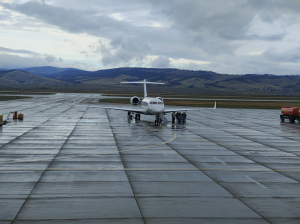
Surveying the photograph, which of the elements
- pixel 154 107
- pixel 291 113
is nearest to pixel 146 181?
pixel 154 107

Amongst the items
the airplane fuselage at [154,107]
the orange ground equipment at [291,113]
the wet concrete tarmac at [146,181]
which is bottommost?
the wet concrete tarmac at [146,181]

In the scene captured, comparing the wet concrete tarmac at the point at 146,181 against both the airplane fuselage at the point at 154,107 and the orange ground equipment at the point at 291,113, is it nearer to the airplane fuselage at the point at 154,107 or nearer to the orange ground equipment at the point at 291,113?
the airplane fuselage at the point at 154,107

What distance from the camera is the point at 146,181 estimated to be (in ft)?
50.0

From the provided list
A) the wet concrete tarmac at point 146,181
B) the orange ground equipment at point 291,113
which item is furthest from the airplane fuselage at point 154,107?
the orange ground equipment at point 291,113

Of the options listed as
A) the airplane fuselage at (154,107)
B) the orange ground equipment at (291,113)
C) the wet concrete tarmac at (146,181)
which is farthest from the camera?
the orange ground equipment at (291,113)

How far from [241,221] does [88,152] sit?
45.9 feet

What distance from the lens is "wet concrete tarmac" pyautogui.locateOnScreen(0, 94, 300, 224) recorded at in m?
11.1

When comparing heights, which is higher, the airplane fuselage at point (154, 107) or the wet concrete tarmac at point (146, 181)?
the airplane fuselage at point (154, 107)

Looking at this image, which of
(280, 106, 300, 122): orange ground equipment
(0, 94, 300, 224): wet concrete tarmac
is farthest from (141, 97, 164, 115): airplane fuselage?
(280, 106, 300, 122): orange ground equipment

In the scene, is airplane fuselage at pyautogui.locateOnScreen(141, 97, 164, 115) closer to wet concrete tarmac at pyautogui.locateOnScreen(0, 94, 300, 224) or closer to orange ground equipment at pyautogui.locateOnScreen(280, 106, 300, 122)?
wet concrete tarmac at pyautogui.locateOnScreen(0, 94, 300, 224)

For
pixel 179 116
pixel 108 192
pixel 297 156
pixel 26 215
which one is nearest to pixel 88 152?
pixel 108 192

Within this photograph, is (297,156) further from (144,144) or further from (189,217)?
(189,217)

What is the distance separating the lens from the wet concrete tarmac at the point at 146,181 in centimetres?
1107

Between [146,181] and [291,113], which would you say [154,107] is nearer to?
[291,113]
